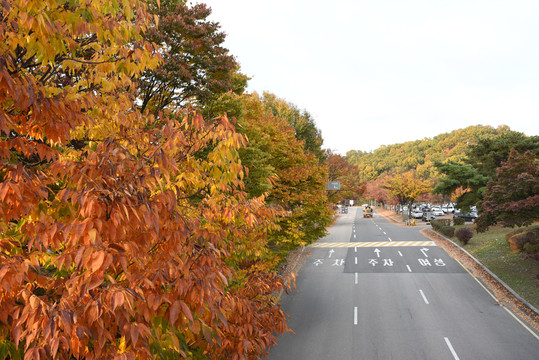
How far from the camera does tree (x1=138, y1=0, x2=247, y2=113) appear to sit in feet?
51.3

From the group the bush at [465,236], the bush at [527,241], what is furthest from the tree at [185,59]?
the bush at [465,236]

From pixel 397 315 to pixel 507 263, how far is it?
11334 mm

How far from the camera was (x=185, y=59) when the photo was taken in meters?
16.3

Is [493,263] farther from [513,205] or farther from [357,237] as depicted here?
[357,237]

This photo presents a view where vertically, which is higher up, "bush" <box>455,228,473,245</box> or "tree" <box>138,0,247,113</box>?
"tree" <box>138,0,247,113</box>

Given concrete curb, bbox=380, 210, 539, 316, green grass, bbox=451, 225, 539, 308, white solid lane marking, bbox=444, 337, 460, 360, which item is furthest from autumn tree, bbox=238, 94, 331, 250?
green grass, bbox=451, 225, 539, 308

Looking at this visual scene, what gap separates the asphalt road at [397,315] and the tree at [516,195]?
439 centimetres

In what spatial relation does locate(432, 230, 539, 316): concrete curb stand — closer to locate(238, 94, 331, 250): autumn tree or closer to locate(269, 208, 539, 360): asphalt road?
locate(269, 208, 539, 360): asphalt road

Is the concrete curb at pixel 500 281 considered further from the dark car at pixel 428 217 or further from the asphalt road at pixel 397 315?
the dark car at pixel 428 217

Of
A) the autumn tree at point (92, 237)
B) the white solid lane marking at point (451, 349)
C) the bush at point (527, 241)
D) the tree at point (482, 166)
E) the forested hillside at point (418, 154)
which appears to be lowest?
the white solid lane marking at point (451, 349)

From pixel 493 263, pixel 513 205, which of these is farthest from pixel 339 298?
pixel 493 263

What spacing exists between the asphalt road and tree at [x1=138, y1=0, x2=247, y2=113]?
12040 mm

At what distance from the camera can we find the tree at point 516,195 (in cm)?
1647

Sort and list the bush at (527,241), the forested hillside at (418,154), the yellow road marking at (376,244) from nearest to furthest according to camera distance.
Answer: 1. the bush at (527,241)
2. the yellow road marking at (376,244)
3. the forested hillside at (418,154)
